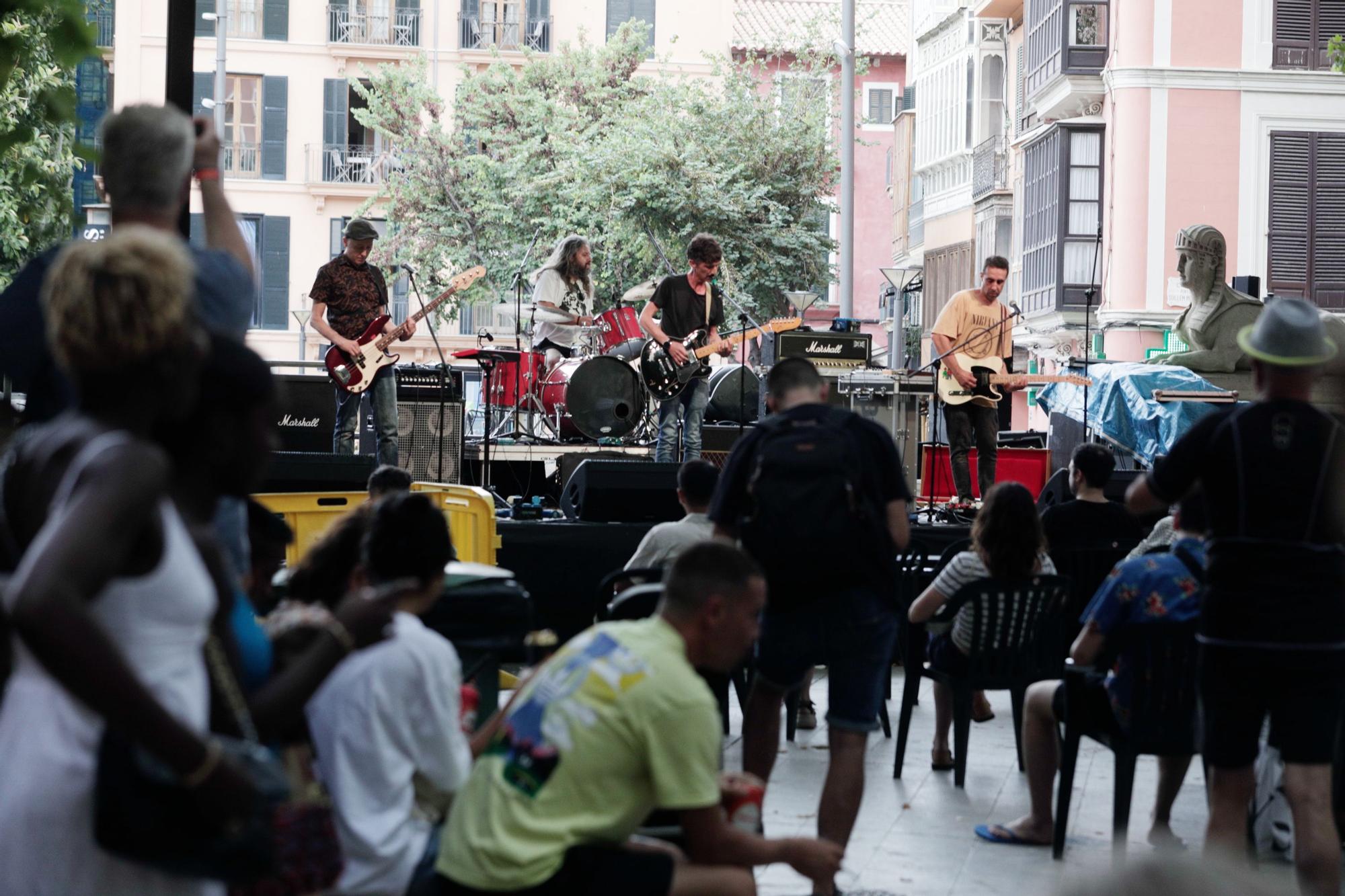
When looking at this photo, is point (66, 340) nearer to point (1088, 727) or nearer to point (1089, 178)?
point (1088, 727)

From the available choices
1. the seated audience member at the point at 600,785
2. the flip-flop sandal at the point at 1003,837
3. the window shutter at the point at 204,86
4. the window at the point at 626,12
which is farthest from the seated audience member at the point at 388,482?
the window at the point at 626,12

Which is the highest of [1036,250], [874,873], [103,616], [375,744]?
[1036,250]

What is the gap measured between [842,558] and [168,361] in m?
2.93

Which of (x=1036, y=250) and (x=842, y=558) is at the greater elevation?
(x=1036, y=250)

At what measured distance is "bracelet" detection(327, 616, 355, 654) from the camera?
2611 millimetres

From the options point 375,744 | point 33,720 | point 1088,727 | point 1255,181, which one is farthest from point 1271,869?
point 1255,181

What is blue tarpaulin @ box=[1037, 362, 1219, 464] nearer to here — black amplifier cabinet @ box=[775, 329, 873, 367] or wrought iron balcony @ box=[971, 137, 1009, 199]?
black amplifier cabinet @ box=[775, 329, 873, 367]

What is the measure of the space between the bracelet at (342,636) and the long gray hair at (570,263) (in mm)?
11007

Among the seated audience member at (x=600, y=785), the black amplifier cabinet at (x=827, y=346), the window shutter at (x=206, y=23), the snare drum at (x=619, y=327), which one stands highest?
the window shutter at (x=206, y=23)

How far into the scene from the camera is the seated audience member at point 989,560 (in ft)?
21.6

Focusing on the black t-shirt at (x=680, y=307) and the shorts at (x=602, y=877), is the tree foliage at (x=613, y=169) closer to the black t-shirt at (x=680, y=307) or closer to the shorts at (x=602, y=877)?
the black t-shirt at (x=680, y=307)

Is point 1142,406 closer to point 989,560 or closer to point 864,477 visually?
point 989,560

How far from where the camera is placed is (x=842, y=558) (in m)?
4.93

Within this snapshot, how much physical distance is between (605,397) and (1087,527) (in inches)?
227
